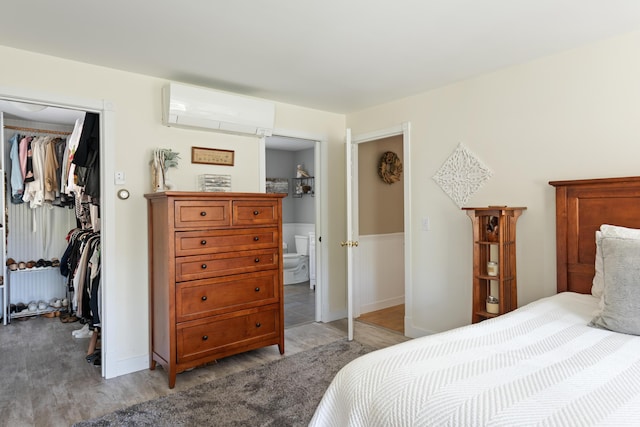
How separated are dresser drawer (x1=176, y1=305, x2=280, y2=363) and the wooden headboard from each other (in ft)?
7.08

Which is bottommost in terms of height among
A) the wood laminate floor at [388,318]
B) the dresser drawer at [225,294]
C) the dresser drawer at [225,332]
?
the wood laminate floor at [388,318]

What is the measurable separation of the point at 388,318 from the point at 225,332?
204 cm

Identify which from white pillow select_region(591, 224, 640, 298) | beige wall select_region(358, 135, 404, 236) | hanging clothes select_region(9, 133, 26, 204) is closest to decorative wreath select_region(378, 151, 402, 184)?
beige wall select_region(358, 135, 404, 236)

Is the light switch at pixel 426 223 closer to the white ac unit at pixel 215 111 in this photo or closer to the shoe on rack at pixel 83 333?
the white ac unit at pixel 215 111

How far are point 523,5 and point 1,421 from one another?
3691 mm

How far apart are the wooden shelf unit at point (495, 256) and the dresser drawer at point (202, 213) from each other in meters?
1.82

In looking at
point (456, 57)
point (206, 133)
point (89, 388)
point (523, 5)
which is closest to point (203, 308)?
point (89, 388)

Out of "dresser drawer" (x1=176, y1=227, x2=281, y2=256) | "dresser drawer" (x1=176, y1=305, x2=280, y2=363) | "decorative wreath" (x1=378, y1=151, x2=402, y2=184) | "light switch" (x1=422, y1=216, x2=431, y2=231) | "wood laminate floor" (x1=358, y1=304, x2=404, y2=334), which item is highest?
"decorative wreath" (x1=378, y1=151, x2=402, y2=184)

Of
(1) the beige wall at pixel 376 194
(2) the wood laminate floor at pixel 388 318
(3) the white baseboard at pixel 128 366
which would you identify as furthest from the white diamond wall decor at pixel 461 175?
(3) the white baseboard at pixel 128 366

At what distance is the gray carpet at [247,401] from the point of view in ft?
7.32

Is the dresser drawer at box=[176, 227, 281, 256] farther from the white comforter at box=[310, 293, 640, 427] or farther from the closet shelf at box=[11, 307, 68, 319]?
the closet shelf at box=[11, 307, 68, 319]

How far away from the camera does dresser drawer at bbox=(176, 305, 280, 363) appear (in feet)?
9.05

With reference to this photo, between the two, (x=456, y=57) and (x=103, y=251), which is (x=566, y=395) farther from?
(x=103, y=251)

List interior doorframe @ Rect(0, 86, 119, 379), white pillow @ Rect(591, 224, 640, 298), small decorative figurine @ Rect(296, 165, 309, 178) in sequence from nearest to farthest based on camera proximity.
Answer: white pillow @ Rect(591, 224, 640, 298)
interior doorframe @ Rect(0, 86, 119, 379)
small decorative figurine @ Rect(296, 165, 309, 178)
